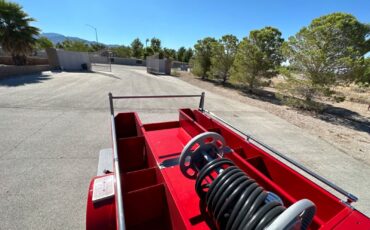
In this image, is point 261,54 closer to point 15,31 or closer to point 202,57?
point 202,57

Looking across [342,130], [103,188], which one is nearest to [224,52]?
[342,130]

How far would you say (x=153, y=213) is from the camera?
1.94 m

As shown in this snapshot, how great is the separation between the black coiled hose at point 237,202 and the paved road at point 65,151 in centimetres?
189

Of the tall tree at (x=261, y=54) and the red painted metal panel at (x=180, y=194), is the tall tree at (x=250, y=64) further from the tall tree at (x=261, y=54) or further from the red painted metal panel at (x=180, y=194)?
the red painted metal panel at (x=180, y=194)

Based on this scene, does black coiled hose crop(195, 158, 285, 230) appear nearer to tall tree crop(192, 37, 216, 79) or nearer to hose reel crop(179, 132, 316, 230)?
hose reel crop(179, 132, 316, 230)

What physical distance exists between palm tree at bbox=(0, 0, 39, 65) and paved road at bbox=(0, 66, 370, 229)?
9.65 m

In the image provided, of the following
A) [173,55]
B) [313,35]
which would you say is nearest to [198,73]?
[313,35]

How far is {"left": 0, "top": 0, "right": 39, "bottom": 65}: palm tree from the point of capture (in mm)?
13742

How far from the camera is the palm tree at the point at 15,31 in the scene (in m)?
13.7

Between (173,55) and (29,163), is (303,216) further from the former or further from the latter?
(173,55)

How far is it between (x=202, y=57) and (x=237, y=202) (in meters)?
20.9

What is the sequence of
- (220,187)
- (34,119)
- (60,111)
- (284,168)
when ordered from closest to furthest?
(220,187) < (284,168) < (34,119) < (60,111)

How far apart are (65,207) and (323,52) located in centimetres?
1110

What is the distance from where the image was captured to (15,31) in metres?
14.2
